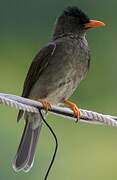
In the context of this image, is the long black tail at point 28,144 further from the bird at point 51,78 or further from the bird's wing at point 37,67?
the bird's wing at point 37,67

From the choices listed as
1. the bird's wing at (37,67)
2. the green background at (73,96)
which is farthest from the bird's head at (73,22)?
the green background at (73,96)

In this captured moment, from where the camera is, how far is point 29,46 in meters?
14.1


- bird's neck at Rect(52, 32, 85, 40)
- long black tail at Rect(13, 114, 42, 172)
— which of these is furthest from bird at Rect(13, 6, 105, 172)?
bird's neck at Rect(52, 32, 85, 40)

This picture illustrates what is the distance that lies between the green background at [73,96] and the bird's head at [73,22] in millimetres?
2225

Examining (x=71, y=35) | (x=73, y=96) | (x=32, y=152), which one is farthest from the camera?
(x=73, y=96)

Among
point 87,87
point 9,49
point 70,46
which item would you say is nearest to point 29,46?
point 9,49

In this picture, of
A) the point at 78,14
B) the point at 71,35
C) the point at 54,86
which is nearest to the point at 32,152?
the point at 54,86

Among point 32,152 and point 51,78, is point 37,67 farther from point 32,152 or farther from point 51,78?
point 32,152

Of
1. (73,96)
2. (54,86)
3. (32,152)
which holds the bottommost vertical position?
(32,152)

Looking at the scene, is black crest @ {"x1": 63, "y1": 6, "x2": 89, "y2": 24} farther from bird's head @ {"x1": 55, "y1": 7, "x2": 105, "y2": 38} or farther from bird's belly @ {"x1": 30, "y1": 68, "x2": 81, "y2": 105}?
bird's belly @ {"x1": 30, "y1": 68, "x2": 81, "y2": 105}

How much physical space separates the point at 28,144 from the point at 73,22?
2.79 ft

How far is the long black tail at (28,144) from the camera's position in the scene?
7066 mm

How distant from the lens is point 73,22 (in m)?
7.62

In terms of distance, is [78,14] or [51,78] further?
[78,14]
